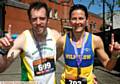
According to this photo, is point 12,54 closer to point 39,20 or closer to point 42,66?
point 42,66

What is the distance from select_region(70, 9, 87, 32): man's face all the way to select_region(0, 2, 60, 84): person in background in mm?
337

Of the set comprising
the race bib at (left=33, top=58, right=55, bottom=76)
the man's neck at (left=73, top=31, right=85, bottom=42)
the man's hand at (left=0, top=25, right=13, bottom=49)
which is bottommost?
the race bib at (left=33, top=58, right=55, bottom=76)

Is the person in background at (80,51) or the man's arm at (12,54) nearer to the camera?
the man's arm at (12,54)

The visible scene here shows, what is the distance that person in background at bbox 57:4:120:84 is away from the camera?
13.3ft

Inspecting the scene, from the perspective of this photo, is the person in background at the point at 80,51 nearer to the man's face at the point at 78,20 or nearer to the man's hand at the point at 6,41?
the man's face at the point at 78,20

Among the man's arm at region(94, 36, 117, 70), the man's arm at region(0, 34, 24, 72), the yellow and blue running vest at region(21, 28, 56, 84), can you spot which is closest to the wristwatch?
the man's arm at region(0, 34, 24, 72)

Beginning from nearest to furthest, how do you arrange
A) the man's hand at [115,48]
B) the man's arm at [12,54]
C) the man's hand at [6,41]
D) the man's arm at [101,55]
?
the man's hand at [6,41] < the man's arm at [12,54] < the man's hand at [115,48] < the man's arm at [101,55]

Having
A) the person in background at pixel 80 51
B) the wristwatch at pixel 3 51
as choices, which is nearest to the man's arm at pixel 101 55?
the person in background at pixel 80 51

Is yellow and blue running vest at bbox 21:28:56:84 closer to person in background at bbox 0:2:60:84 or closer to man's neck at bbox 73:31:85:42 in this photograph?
person in background at bbox 0:2:60:84

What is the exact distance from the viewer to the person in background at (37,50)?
13.0ft

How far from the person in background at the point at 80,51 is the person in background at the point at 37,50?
179mm

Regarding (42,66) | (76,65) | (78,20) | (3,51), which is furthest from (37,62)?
(78,20)

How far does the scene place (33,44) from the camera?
4.07m

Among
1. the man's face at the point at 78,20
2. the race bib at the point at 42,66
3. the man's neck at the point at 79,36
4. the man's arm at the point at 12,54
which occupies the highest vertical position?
the man's face at the point at 78,20
